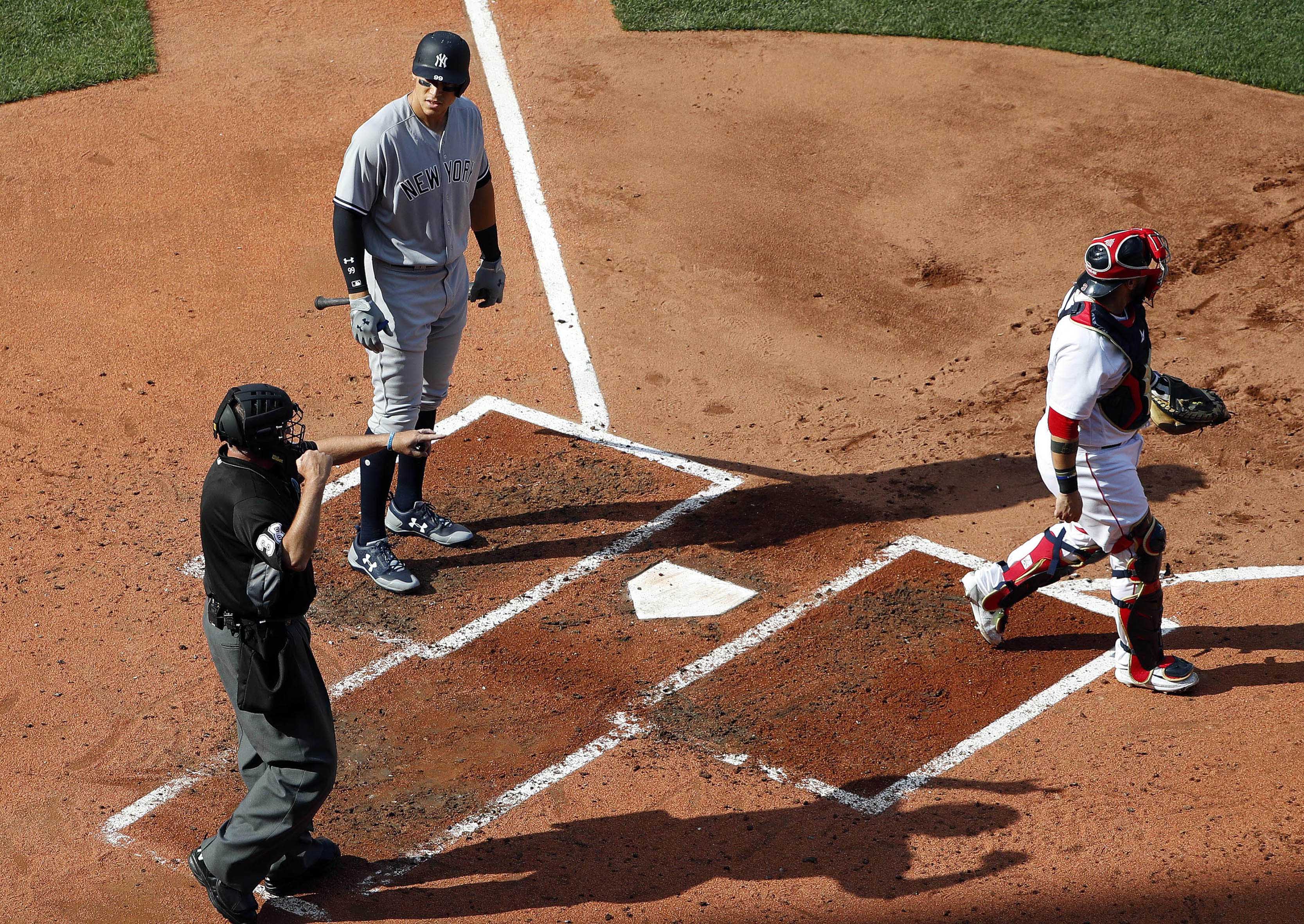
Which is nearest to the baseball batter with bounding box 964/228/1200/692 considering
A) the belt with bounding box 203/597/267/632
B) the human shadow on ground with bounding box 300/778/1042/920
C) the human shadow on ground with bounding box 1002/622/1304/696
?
the human shadow on ground with bounding box 1002/622/1304/696

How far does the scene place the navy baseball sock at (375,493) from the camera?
6.39 metres

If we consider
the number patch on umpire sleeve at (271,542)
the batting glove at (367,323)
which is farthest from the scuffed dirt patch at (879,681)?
the batting glove at (367,323)

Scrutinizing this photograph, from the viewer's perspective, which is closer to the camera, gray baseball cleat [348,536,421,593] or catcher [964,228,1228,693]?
catcher [964,228,1228,693]

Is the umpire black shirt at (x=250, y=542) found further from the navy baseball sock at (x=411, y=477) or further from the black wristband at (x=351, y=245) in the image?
the navy baseball sock at (x=411, y=477)

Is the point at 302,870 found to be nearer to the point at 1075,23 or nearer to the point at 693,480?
the point at 693,480

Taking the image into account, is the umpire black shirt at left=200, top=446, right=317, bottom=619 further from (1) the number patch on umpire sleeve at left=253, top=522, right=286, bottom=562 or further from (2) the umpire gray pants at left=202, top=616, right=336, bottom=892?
(2) the umpire gray pants at left=202, top=616, right=336, bottom=892

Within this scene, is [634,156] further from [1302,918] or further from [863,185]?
[1302,918]

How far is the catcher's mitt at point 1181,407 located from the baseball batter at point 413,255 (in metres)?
3.32

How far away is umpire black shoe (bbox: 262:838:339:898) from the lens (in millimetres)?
4637

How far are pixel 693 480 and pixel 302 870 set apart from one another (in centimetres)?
327

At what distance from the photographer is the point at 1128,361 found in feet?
16.4

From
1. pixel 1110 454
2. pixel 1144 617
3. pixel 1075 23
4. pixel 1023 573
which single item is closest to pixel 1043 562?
pixel 1023 573

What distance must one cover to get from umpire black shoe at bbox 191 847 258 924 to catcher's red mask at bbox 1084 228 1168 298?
12.8 ft

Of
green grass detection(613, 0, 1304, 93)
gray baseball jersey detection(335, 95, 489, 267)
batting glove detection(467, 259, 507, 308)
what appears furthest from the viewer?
green grass detection(613, 0, 1304, 93)
